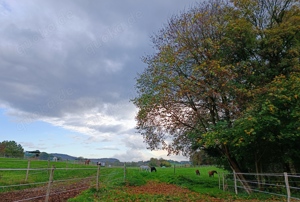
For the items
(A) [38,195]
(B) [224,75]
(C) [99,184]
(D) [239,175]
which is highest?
(B) [224,75]

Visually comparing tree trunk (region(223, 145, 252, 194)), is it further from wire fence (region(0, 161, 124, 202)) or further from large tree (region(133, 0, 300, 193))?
wire fence (region(0, 161, 124, 202))

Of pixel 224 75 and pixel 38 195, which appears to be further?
pixel 224 75

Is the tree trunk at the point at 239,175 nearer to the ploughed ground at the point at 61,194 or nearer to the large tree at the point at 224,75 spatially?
the large tree at the point at 224,75

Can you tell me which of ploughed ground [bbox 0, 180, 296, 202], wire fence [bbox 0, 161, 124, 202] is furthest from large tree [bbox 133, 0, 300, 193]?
wire fence [bbox 0, 161, 124, 202]

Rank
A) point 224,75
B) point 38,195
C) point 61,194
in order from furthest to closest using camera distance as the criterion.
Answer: point 224,75, point 61,194, point 38,195

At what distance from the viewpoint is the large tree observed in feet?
42.0

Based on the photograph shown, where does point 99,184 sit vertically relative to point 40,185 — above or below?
above

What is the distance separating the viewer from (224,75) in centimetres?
1330

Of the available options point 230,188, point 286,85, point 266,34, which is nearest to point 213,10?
point 266,34

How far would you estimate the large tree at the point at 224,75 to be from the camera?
12.8 meters

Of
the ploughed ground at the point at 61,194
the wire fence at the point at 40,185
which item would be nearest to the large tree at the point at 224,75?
the ploughed ground at the point at 61,194

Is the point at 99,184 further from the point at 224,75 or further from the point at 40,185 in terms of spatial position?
the point at 224,75

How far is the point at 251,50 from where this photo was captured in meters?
15.0

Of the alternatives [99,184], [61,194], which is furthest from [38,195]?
[99,184]
